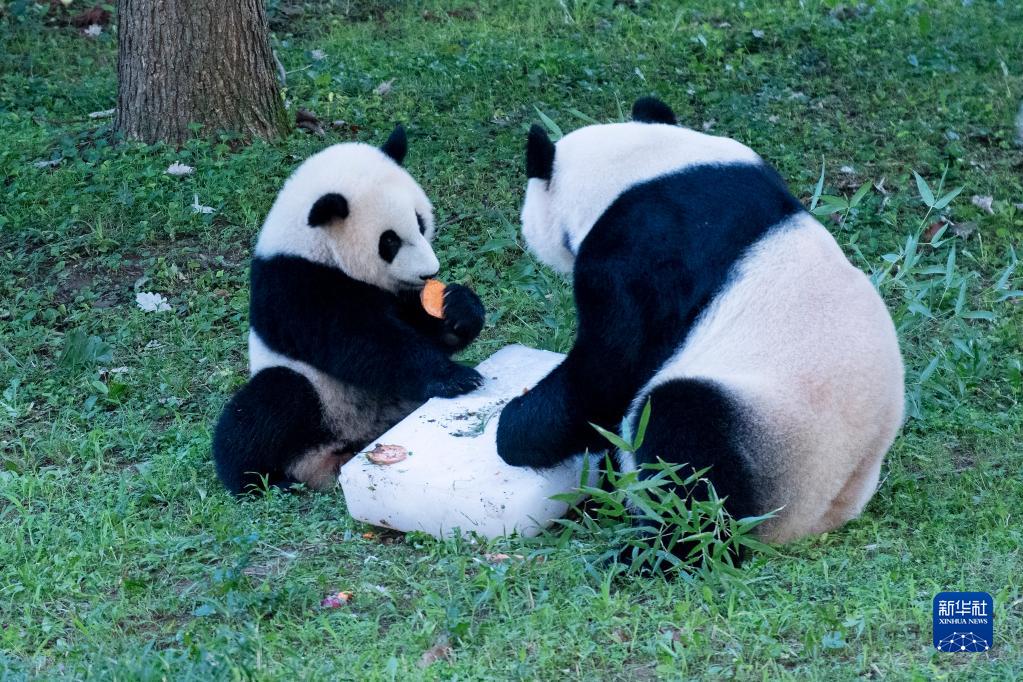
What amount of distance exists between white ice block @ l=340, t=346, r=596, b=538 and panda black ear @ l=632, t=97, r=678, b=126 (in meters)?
1.26

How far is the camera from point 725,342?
3764mm

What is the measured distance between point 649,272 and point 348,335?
4.50 ft

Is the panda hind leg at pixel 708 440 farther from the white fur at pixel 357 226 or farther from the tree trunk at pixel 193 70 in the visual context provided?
the tree trunk at pixel 193 70

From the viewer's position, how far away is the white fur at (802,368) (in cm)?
367

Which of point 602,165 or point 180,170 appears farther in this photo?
point 180,170

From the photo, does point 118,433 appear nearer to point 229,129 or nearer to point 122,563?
point 122,563

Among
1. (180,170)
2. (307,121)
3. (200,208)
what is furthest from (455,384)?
(307,121)

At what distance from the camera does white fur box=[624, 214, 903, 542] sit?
3674 millimetres

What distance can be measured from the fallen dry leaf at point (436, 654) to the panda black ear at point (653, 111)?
6.96ft

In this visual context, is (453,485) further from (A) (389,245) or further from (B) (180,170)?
(B) (180,170)

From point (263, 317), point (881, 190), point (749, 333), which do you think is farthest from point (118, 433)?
point (881, 190)

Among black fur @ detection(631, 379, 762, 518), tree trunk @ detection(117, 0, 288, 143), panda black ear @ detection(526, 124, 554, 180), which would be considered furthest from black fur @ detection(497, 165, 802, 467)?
tree trunk @ detection(117, 0, 288, 143)

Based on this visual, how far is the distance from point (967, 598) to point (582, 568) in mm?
1125

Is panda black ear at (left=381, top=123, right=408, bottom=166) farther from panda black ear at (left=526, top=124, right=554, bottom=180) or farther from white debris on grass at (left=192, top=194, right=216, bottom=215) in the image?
white debris on grass at (left=192, top=194, right=216, bottom=215)
